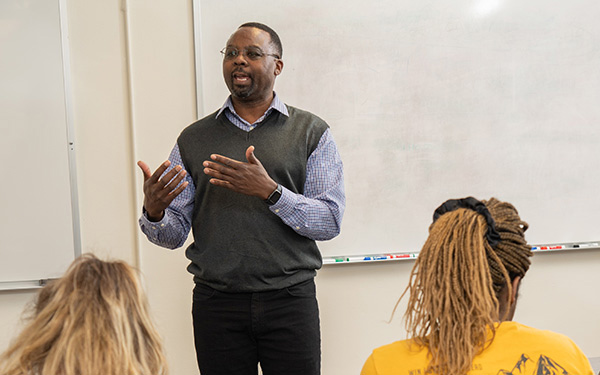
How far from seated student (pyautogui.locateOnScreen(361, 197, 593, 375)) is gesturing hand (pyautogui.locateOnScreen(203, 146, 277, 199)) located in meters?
0.67

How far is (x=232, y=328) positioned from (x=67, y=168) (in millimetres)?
1204

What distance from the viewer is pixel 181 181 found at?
6.05ft

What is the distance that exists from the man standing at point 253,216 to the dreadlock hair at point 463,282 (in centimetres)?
69

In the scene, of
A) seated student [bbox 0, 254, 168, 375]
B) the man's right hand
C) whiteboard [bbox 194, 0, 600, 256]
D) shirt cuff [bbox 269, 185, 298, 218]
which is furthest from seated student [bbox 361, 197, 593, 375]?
whiteboard [bbox 194, 0, 600, 256]

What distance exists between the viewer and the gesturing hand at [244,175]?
1.80m

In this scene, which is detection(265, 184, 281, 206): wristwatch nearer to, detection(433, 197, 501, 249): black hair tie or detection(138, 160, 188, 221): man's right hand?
detection(138, 160, 188, 221): man's right hand

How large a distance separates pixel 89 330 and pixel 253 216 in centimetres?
100

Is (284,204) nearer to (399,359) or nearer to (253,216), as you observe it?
(253,216)

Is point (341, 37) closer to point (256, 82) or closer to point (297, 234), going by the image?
point (256, 82)

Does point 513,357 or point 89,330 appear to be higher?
point 89,330

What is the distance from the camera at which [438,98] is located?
2.93 metres

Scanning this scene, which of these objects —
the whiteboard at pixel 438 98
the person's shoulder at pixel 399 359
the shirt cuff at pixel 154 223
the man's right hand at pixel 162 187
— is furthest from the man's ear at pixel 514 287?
the whiteboard at pixel 438 98

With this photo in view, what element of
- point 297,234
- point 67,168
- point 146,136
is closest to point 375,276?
point 297,234

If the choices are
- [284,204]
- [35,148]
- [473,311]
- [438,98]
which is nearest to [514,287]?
[473,311]
